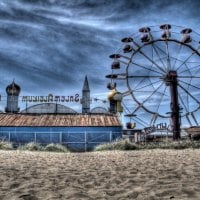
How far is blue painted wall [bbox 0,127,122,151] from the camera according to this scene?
104 ft

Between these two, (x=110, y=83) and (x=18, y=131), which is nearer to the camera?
(x=18, y=131)

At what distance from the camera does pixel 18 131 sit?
32000 mm

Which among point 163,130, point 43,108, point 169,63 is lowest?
point 163,130

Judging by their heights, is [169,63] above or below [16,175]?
above

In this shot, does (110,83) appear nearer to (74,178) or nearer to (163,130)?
(163,130)

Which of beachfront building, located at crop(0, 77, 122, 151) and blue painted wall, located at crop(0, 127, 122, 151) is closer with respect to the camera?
beachfront building, located at crop(0, 77, 122, 151)

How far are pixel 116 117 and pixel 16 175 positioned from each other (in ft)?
88.1

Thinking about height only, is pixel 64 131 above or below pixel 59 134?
above

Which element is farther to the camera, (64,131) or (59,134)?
(64,131)

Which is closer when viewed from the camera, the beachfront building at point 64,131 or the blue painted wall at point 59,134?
the beachfront building at point 64,131

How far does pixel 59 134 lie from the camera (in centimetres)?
3189

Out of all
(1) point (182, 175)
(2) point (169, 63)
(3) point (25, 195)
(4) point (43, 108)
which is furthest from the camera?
(4) point (43, 108)

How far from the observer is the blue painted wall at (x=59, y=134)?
31.6 meters

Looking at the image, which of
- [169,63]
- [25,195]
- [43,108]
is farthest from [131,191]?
[43,108]
